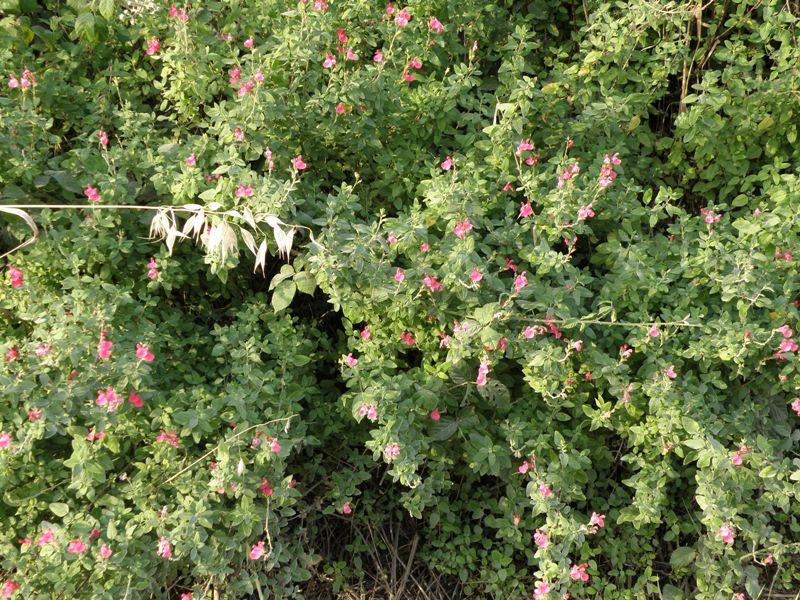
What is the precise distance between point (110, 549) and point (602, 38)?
2.41 m

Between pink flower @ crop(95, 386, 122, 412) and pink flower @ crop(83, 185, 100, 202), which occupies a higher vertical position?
pink flower @ crop(83, 185, 100, 202)

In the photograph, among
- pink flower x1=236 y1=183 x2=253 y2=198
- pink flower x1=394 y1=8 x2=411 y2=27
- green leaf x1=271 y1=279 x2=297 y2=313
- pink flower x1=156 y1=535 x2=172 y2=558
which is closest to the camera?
pink flower x1=156 y1=535 x2=172 y2=558

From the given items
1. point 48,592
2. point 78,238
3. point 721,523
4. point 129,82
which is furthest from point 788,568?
point 129,82

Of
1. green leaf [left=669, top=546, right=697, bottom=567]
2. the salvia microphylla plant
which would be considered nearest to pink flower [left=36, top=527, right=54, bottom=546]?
the salvia microphylla plant

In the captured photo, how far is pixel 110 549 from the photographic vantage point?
7.04 ft

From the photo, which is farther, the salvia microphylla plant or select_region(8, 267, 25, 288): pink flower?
select_region(8, 267, 25, 288): pink flower

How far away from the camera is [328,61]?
2.60 metres

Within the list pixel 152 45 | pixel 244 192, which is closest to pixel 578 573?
pixel 244 192

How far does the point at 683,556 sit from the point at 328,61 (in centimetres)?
201


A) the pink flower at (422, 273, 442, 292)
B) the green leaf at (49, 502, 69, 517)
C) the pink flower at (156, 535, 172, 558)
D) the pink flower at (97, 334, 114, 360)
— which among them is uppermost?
the pink flower at (422, 273, 442, 292)

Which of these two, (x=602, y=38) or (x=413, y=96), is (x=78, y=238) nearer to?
(x=413, y=96)

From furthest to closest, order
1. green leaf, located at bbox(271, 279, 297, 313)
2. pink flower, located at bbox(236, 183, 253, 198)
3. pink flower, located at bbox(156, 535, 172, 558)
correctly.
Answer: green leaf, located at bbox(271, 279, 297, 313), pink flower, located at bbox(236, 183, 253, 198), pink flower, located at bbox(156, 535, 172, 558)

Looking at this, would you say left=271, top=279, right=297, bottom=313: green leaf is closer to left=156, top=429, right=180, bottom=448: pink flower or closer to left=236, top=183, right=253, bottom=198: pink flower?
left=236, top=183, right=253, bottom=198: pink flower

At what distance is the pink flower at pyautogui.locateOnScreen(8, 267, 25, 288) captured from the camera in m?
2.40
